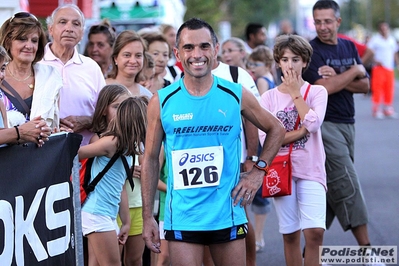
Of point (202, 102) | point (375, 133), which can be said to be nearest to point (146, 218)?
point (202, 102)

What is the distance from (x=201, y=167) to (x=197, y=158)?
0.06m

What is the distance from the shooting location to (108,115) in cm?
633

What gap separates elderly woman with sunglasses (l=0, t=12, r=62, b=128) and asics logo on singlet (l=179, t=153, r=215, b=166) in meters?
1.37

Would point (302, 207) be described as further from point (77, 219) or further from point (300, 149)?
point (77, 219)

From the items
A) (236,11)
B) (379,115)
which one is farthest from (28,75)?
(236,11)

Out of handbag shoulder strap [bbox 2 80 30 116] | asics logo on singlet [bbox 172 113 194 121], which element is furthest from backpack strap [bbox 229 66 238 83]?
asics logo on singlet [bbox 172 113 194 121]

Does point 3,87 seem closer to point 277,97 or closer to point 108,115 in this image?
point 108,115

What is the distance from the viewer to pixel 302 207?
6355 mm

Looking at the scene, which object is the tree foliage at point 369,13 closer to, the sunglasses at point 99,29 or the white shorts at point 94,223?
the sunglasses at point 99,29

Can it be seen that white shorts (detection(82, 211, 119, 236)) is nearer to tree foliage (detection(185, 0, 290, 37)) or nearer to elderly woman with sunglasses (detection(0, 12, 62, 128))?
elderly woman with sunglasses (detection(0, 12, 62, 128))

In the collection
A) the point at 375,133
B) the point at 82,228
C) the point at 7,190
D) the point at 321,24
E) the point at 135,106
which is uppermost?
the point at 321,24

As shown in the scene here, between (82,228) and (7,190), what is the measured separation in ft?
3.38

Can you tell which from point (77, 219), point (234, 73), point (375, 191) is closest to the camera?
point (77, 219)

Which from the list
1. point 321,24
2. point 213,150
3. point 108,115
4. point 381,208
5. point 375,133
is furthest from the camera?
point 375,133
